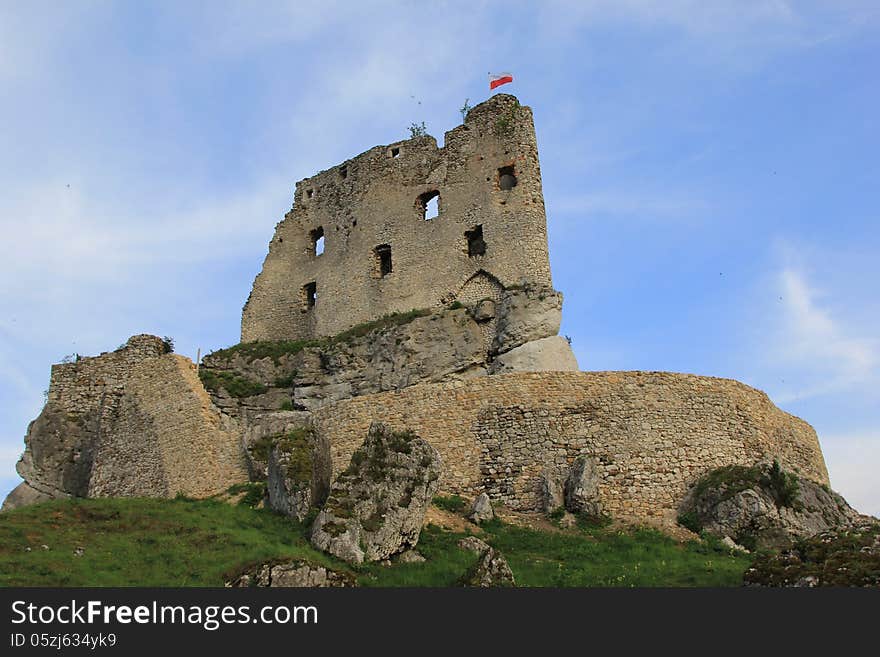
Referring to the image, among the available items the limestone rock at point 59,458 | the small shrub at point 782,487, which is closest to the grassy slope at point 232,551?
the small shrub at point 782,487

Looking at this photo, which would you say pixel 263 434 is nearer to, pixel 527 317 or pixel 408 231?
pixel 527 317

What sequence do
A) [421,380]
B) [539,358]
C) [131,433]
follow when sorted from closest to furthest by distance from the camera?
[131,433] < [539,358] < [421,380]

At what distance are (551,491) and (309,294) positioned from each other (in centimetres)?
1904

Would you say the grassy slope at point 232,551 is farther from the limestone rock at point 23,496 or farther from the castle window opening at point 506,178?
the castle window opening at point 506,178

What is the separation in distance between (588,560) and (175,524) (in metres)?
8.88

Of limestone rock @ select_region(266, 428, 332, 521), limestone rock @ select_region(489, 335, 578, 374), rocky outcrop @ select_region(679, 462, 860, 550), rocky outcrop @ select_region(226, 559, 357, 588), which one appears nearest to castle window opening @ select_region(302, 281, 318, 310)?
limestone rock @ select_region(489, 335, 578, 374)

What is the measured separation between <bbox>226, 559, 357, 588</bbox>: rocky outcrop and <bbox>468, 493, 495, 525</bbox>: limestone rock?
6.25 meters

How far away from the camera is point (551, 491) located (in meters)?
24.1

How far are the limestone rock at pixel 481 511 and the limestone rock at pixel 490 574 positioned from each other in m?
5.32

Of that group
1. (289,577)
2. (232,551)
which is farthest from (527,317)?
(289,577)

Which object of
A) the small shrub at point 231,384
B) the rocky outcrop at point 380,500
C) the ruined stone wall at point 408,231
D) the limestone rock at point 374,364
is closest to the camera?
the rocky outcrop at point 380,500

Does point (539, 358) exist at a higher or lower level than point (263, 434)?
higher

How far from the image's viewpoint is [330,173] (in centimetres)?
4184

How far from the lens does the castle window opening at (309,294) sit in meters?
40.0
